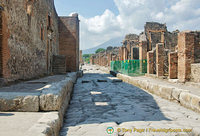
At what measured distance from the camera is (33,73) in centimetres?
759

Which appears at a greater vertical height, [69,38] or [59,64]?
[69,38]

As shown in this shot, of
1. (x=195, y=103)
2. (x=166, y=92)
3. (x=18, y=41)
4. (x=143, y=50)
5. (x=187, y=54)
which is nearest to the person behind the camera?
(x=195, y=103)

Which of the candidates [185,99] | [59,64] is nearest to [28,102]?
[185,99]

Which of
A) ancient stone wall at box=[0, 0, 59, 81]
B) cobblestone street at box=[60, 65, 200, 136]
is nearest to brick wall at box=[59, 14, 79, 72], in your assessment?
ancient stone wall at box=[0, 0, 59, 81]

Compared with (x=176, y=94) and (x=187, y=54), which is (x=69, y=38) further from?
(x=176, y=94)

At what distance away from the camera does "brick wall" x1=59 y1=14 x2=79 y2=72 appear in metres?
15.6

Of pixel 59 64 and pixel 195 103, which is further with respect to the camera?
Answer: pixel 59 64

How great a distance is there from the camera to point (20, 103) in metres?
2.93

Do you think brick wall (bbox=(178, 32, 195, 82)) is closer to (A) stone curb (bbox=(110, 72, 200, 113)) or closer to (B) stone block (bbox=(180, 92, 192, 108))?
(A) stone curb (bbox=(110, 72, 200, 113))

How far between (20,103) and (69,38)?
13.4 meters

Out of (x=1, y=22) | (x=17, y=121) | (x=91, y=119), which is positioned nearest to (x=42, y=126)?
(x=17, y=121)

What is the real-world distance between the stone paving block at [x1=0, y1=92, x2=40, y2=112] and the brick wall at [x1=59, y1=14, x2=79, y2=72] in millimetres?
12534

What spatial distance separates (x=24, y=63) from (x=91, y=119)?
4.15 m

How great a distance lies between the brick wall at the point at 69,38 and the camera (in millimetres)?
15648
